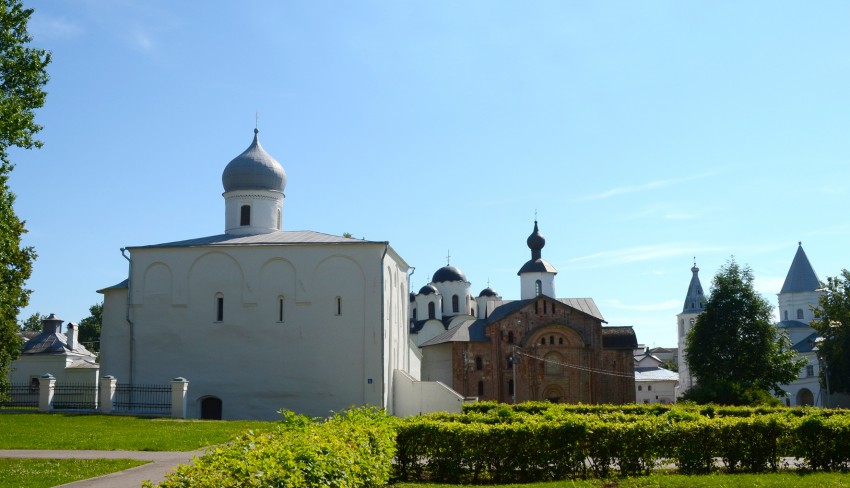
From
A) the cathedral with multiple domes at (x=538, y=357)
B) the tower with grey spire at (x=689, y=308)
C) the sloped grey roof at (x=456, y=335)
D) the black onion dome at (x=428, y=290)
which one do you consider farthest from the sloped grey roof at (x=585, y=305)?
the tower with grey spire at (x=689, y=308)

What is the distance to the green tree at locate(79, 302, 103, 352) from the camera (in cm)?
5888

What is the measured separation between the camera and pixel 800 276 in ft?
236

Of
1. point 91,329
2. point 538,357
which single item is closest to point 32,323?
point 91,329

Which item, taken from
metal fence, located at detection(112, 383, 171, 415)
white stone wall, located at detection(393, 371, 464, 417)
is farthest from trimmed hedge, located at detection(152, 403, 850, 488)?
metal fence, located at detection(112, 383, 171, 415)

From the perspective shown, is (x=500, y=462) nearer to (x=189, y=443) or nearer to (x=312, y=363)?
(x=189, y=443)

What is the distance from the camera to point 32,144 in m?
15.5

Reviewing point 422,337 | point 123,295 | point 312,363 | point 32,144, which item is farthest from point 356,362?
point 422,337

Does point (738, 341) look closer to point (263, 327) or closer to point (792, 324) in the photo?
point (263, 327)

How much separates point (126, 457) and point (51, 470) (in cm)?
189

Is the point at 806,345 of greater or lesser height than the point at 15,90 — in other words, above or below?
below

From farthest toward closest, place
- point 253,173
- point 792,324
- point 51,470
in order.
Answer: point 792,324, point 253,173, point 51,470

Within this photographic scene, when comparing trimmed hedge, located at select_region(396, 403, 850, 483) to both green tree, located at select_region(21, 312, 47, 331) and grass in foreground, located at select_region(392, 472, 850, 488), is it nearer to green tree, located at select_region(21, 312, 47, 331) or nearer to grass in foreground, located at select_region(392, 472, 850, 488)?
grass in foreground, located at select_region(392, 472, 850, 488)

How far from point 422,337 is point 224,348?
2664 cm

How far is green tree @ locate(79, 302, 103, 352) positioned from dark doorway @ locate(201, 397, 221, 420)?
3442 cm
